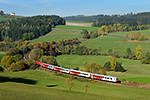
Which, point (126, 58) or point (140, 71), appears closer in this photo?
point (140, 71)

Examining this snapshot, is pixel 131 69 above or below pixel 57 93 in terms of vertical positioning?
below

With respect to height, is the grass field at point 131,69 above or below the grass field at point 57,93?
below

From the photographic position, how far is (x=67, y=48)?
142 m

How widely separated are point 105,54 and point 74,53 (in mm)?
26196

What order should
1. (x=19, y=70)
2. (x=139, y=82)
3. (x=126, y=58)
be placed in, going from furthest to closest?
(x=126, y=58)
(x=19, y=70)
(x=139, y=82)

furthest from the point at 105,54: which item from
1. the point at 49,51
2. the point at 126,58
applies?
the point at 49,51

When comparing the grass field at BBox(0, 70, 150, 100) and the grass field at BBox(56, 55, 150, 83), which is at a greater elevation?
the grass field at BBox(0, 70, 150, 100)

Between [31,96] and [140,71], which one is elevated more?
[31,96]

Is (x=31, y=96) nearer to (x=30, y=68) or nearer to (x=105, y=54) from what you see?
(x=30, y=68)

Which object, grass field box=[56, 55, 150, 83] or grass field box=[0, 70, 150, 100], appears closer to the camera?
grass field box=[0, 70, 150, 100]

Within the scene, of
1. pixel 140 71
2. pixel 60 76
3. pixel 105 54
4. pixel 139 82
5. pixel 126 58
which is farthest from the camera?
pixel 105 54

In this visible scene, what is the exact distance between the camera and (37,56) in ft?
351

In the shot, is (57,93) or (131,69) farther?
(131,69)

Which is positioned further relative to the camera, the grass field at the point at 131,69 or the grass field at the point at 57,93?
the grass field at the point at 131,69
